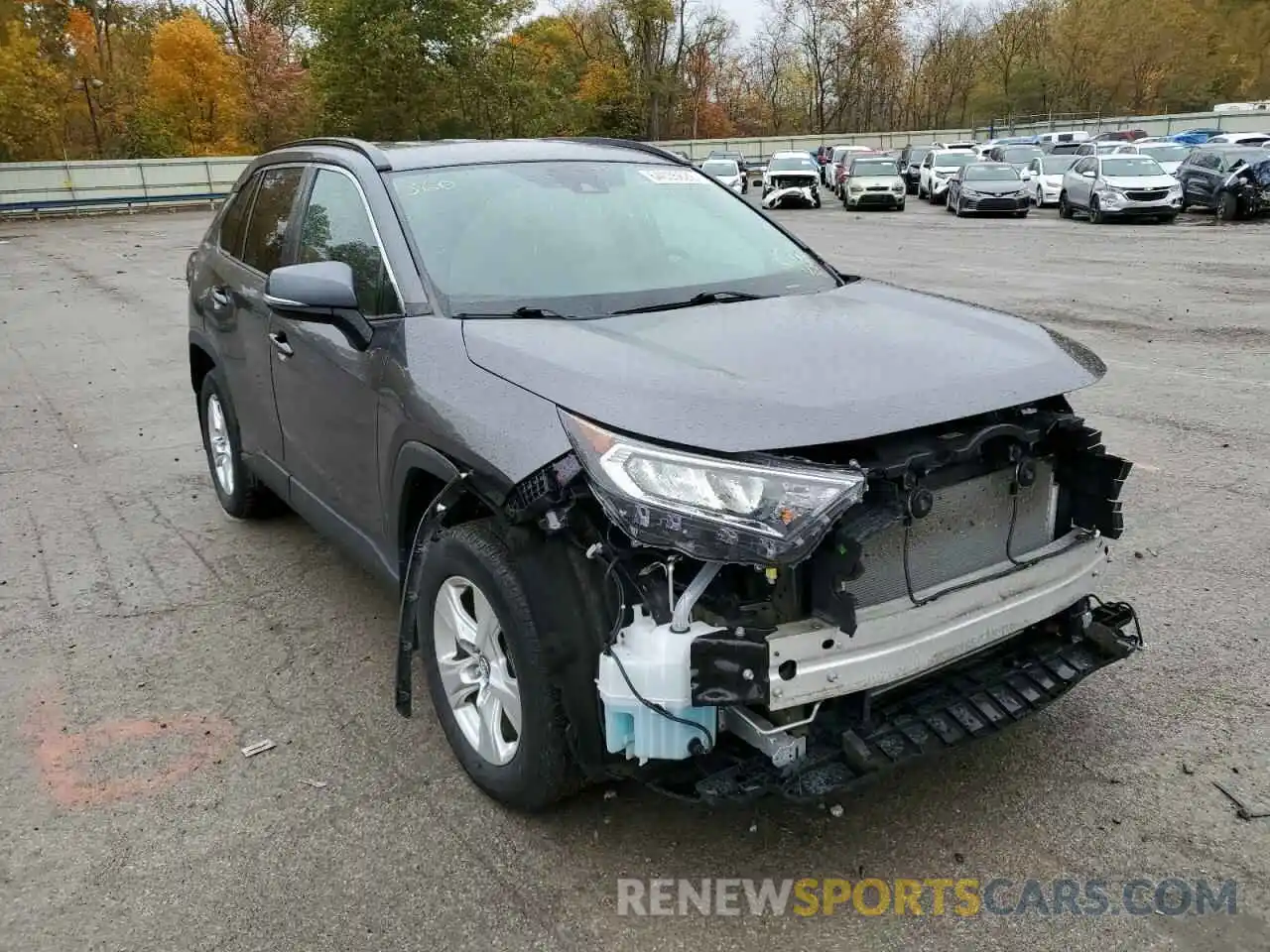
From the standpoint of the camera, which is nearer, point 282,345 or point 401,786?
point 401,786

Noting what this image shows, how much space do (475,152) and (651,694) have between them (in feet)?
8.41

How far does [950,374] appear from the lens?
2.81m

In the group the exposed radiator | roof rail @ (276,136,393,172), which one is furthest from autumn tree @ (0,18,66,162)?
the exposed radiator

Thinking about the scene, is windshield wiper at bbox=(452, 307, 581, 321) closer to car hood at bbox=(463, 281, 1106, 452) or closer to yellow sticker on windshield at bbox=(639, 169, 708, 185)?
car hood at bbox=(463, 281, 1106, 452)

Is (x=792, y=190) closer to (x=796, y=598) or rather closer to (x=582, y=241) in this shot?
(x=582, y=241)

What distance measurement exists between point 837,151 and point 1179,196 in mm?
20802

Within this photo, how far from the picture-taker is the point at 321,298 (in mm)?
3324

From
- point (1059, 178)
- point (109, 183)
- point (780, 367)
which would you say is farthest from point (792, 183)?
point (780, 367)

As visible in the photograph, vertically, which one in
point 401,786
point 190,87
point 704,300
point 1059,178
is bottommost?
point 401,786

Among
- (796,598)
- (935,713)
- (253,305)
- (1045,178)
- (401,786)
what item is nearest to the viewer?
(796,598)

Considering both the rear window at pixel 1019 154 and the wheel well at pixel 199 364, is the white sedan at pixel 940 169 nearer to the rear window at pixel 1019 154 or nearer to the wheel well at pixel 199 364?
the rear window at pixel 1019 154

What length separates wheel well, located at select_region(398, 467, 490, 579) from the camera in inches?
122

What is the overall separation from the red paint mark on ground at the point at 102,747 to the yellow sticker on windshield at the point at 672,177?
2.69 m

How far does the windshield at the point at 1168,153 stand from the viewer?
99.7ft
